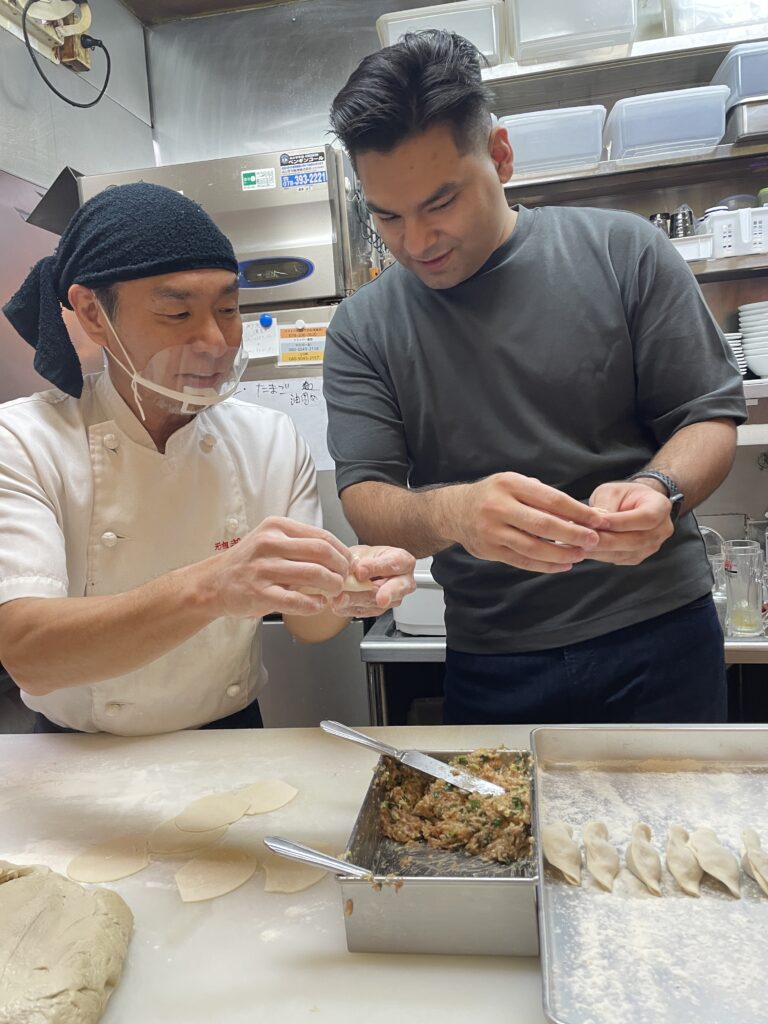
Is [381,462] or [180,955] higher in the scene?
[381,462]

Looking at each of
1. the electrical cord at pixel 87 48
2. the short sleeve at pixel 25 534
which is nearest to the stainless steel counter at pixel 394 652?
the short sleeve at pixel 25 534

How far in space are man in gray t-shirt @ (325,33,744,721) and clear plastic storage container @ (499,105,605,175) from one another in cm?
120

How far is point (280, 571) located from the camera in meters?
1.14

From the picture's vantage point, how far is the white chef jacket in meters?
1.54

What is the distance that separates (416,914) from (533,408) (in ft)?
3.40

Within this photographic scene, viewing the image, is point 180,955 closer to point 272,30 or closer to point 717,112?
point 717,112

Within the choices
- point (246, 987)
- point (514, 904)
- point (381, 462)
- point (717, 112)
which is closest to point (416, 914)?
point (514, 904)

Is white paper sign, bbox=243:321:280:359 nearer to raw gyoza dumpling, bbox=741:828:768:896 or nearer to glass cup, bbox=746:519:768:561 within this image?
glass cup, bbox=746:519:768:561

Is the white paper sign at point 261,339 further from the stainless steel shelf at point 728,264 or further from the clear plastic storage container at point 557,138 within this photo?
the stainless steel shelf at point 728,264

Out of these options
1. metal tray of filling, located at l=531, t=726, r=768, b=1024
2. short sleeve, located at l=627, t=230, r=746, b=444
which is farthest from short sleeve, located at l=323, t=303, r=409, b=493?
metal tray of filling, located at l=531, t=726, r=768, b=1024

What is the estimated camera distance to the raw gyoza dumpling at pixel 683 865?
0.96 metres

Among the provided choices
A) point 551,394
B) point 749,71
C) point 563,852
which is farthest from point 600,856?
point 749,71

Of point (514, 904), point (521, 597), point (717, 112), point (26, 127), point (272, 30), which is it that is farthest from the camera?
point (272, 30)

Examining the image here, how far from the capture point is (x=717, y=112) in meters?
2.59
